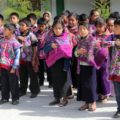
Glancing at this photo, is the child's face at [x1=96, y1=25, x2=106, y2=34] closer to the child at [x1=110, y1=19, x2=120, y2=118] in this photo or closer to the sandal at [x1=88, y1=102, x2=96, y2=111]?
the child at [x1=110, y1=19, x2=120, y2=118]

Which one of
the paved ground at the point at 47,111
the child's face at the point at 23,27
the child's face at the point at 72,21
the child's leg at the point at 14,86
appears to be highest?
the child's face at the point at 72,21

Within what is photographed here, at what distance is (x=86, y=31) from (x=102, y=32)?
17.5 inches

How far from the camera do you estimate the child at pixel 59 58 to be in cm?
693

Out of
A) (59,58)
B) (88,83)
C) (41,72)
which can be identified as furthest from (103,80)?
(41,72)

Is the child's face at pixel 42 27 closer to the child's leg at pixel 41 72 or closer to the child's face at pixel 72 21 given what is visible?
the child's face at pixel 72 21

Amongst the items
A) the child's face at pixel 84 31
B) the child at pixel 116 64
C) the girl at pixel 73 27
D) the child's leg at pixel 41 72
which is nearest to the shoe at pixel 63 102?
the girl at pixel 73 27

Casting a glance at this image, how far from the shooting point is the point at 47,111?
268 inches

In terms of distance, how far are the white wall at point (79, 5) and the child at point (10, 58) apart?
32.3ft

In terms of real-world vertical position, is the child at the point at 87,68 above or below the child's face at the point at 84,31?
below

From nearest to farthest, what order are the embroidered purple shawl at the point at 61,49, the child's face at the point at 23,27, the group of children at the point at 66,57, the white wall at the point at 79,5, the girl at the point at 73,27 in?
the group of children at the point at 66,57
the embroidered purple shawl at the point at 61,49
the child's face at the point at 23,27
the girl at the point at 73,27
the white wall at the point at 79,5

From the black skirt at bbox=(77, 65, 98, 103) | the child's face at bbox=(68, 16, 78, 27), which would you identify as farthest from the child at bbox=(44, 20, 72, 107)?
the child's face at bbox=(68, 16, 78, 27)

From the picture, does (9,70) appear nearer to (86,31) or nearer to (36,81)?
(36,81)

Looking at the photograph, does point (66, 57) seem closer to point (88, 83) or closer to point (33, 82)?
point (88, 83)

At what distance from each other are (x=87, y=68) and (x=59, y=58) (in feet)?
1.91
